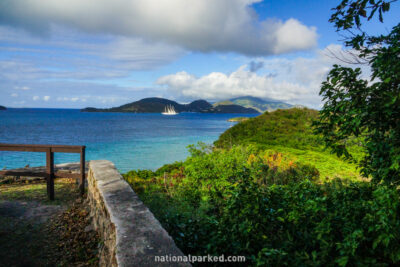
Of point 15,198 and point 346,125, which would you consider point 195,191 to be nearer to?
point 346,125

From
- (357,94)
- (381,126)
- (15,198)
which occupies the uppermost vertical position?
(357,94)

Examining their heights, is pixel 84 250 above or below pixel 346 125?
below

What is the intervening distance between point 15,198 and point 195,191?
487cm

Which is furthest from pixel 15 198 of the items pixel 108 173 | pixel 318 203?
pixel 318 203

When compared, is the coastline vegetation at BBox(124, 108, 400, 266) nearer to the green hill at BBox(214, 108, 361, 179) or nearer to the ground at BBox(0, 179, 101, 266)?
the ground at BBox(0, 179, 101, 266)

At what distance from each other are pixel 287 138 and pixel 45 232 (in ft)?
44.1

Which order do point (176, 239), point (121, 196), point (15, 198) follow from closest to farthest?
point (176, 239) → point (121, 196) → point (15, 198)

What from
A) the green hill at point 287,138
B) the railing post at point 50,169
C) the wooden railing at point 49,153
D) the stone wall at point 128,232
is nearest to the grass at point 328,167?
the green hill at point 287,138

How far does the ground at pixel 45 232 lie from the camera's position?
3842 millimetres

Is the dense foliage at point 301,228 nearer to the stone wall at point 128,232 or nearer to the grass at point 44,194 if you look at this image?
the stone wall at point 128,232

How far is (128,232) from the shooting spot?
2.74m

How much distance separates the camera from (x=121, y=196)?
3.92 m

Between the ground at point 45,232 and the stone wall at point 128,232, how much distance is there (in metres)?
0.42

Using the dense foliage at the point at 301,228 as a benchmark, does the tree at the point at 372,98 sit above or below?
above
